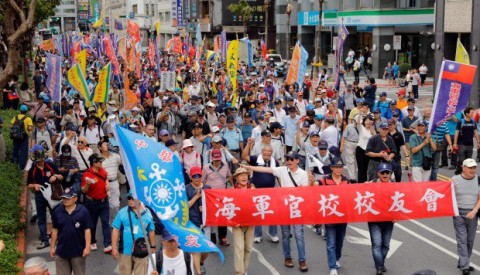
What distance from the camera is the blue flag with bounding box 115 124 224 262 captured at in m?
6.81

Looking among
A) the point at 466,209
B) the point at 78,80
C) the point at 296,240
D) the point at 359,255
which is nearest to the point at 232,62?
the point at 78,80

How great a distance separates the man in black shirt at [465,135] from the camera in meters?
14.7

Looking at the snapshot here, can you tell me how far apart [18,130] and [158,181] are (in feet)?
28.2

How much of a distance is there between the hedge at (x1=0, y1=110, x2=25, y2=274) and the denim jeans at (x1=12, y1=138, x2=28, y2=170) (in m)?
0.20

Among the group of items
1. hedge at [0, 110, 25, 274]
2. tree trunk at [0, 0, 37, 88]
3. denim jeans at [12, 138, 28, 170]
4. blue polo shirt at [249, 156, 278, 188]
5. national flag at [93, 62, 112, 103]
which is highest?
tree trunk at [0, 0, 37, 88]

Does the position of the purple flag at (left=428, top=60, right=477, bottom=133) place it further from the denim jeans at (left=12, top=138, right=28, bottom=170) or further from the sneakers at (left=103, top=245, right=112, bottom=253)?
the denim jeans at (left=12, top=138, right=28, bottom=170)

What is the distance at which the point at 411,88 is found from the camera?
104 ft

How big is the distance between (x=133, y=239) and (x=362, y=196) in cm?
317

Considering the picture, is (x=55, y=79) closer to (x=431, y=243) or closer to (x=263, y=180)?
(x=263, y=180)

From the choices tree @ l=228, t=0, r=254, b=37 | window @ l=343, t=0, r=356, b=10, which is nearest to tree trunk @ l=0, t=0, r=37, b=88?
window @ l=343, t=0, r=356, b=10

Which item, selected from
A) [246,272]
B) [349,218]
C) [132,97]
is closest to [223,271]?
[246,272]

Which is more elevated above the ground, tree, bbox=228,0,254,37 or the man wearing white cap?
tree, bbox=228,0,254,37

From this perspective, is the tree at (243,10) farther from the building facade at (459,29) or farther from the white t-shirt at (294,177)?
the white t-shirt at (294,177)

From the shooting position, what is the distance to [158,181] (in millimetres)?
6879
